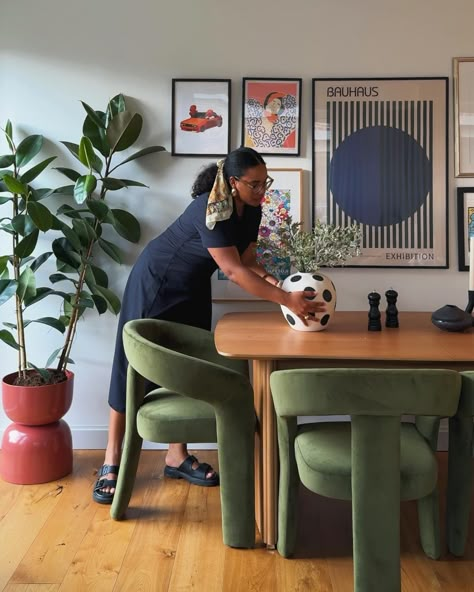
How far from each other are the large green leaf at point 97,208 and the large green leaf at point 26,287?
39 centimetres

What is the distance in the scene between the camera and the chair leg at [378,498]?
4.62 ft

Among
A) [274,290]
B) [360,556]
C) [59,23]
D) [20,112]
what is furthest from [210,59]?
[360,556]

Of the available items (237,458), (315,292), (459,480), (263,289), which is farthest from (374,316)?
(237,458)

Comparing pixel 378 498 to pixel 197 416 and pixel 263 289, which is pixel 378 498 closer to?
pixel 197 416

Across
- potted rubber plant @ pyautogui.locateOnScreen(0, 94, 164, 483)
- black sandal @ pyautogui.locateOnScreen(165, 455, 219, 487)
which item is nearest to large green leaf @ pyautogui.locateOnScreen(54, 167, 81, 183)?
potted rubber plant @ pyautogui.locateOnScreen(0, 94, 164, 483)

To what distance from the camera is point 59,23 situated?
2.77 m

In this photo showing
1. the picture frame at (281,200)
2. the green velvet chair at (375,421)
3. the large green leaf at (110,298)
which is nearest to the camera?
the green velvet chair at (375,421)

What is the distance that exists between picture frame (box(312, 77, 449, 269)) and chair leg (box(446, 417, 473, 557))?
1.19 metres

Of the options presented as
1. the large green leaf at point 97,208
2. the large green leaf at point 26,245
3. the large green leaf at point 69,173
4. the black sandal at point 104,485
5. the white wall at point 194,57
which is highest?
the white wall at point 194,57

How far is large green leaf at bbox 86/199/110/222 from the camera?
2482mm

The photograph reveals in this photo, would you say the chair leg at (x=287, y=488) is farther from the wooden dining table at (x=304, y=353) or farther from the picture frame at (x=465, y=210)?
the picture frame at (x=465, y=210)

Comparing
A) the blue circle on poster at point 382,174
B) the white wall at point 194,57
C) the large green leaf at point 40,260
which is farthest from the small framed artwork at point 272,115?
the large green leaf at point 40,260

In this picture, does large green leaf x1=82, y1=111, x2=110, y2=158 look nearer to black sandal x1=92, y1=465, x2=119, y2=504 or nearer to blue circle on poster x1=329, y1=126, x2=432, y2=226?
blue circle on poster x1=329, y1=126, x2=432, y2=226

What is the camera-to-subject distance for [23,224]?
2.42 m
